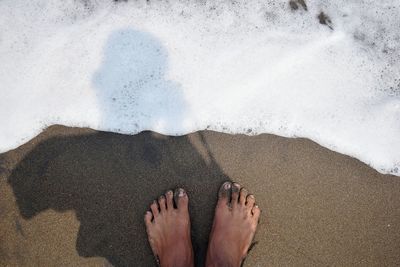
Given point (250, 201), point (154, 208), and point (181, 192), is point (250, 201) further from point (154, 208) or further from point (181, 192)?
point (154, 208)

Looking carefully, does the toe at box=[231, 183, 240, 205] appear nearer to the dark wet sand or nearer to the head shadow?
the dark wet sand

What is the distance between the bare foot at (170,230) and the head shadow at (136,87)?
0.45 m

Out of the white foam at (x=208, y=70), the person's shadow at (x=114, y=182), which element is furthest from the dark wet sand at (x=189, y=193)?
the white foam at (x=208, y=70)

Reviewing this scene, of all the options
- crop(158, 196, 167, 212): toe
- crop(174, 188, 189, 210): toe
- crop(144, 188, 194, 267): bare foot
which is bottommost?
crop(144, 188, 194, 267): bare foot

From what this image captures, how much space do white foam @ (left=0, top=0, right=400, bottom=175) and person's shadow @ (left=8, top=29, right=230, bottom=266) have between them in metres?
0.11

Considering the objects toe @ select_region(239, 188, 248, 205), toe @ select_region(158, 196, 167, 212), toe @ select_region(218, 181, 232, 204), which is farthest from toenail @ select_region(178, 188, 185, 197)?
toe @ select_region(239, 188, 248, 205)

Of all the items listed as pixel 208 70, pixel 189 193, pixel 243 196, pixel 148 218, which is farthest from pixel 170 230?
pixel 208 70

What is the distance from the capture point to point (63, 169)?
2152mm

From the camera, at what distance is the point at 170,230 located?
2.20 metres

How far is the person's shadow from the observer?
6.98 ft

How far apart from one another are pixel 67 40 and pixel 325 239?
204 centimetres

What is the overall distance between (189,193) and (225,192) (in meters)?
0.22

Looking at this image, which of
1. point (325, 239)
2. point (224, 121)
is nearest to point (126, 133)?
point (224, 121)

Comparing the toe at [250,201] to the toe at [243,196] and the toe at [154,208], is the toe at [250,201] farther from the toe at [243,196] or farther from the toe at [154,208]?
the toe at [154,208]
